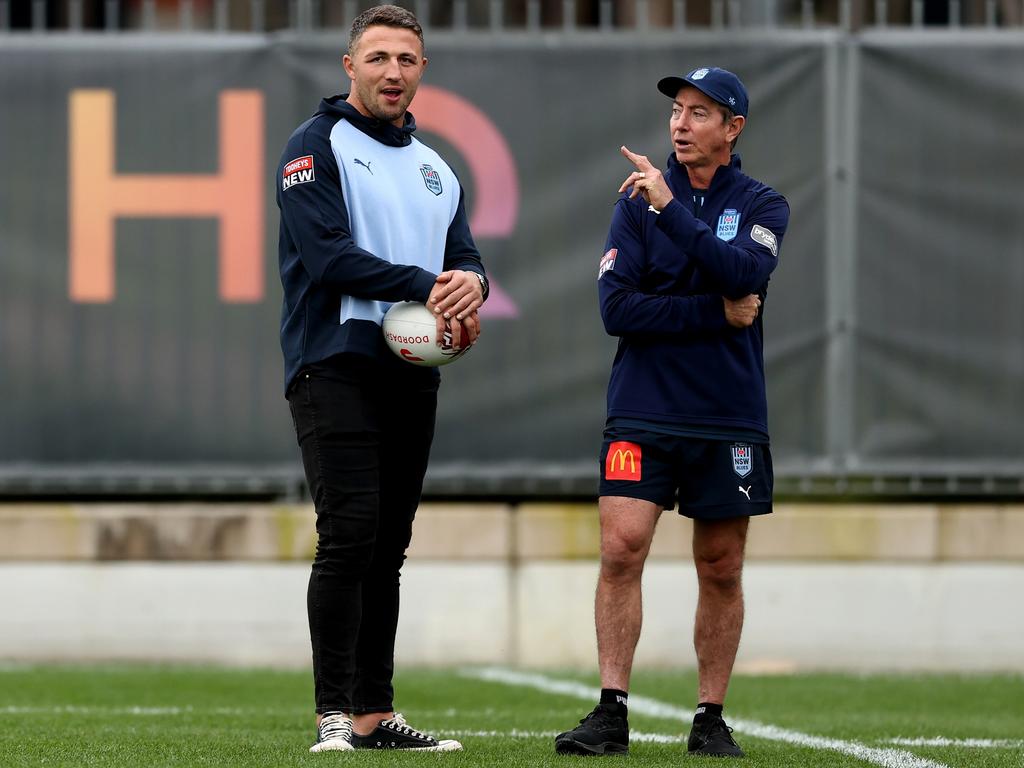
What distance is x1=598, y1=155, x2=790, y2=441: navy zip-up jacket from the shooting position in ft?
17.7

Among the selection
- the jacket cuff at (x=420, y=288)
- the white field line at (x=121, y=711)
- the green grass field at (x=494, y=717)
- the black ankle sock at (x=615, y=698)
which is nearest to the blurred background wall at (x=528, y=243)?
the green grass field at (x=494, y=717)

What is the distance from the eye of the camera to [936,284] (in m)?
9.23

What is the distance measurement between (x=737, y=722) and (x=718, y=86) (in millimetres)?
2300

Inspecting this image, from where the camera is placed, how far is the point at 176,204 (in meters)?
9.23

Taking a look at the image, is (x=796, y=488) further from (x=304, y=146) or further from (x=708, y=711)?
(x=304, y=146)

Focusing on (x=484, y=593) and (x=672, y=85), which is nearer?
(x=672, y=85)

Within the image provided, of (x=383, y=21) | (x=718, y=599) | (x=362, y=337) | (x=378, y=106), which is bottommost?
(x=718, y=599)

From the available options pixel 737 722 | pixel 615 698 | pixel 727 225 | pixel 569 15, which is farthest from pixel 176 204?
pixel 615 698

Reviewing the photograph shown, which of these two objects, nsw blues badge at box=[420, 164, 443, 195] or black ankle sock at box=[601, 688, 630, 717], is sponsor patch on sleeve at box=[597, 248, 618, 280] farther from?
black ankle sock at box=[601, 688, 630, 717]

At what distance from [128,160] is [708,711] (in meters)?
4.96

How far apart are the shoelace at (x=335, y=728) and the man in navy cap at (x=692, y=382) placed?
58 cm

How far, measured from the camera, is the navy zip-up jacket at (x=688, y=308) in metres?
5.38

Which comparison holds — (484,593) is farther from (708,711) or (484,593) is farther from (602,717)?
(602,717)

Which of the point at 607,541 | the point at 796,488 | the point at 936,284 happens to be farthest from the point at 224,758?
the point at 936,284
